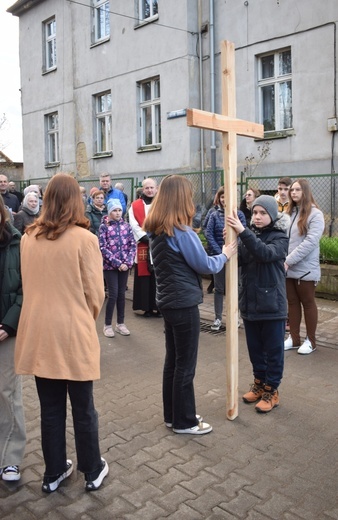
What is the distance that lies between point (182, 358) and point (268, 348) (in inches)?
34.9

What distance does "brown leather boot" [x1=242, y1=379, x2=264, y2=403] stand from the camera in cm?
462

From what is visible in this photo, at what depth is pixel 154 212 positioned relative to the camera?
3.82 metres

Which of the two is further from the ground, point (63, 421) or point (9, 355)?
point (9, 355)

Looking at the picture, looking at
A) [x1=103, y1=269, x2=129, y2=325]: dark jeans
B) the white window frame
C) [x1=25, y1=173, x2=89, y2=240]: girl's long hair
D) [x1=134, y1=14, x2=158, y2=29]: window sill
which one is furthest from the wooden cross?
the white window frame

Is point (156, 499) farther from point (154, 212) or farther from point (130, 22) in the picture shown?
point (130, 22)

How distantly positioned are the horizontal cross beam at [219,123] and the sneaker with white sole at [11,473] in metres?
2.52

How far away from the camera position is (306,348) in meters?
6.03

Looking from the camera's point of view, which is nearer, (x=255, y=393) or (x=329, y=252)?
(x=255, y=393)

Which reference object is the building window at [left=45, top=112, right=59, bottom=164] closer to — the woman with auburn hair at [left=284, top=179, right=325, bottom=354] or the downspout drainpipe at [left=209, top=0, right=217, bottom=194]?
the downspout drainpipe at [left=209, top=0, right=217, bottom=194]

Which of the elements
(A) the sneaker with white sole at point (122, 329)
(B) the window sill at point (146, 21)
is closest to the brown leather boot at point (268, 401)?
(A) the sneaker with white sole at point (122, 329)

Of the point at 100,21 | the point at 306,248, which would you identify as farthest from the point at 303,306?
the point at 100,21

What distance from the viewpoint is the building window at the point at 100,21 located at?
55.6 ft

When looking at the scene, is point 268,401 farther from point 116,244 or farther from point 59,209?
point 116,244

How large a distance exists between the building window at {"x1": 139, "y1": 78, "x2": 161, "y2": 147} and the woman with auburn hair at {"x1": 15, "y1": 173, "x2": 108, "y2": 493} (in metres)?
13.0
